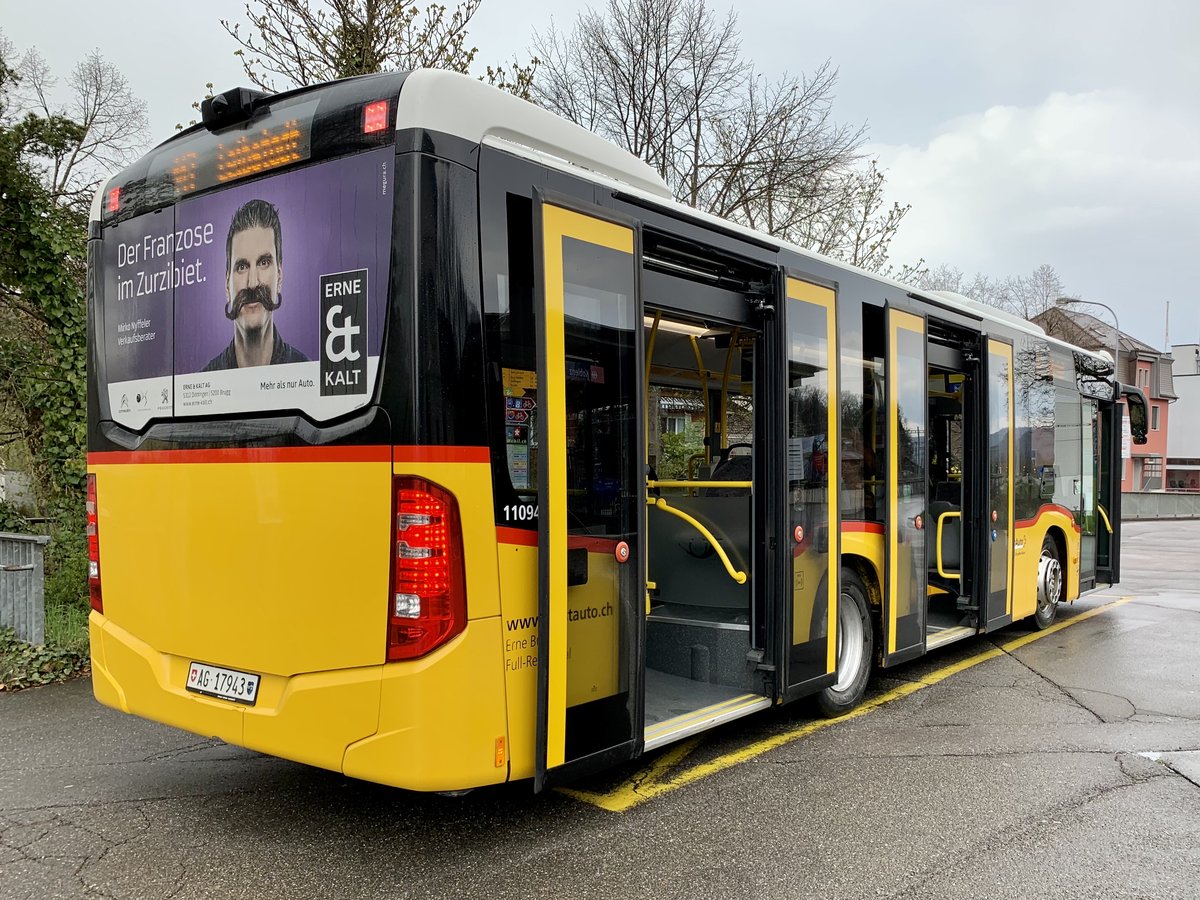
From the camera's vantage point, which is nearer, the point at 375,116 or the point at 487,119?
the point at 375,116

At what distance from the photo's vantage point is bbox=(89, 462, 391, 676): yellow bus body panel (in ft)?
11.1

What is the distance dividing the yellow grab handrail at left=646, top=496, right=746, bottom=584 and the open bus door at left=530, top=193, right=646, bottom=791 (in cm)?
152

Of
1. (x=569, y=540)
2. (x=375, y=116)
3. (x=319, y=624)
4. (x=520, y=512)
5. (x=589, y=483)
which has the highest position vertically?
(x=375, y=116)

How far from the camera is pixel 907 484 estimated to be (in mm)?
6383

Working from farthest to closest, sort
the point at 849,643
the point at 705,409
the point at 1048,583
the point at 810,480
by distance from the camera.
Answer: the point at 1048,583 → the point at 705,409 → the point at 849,643 → the point at 810,480

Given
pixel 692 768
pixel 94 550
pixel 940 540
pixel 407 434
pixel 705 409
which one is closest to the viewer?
pixel 407 434

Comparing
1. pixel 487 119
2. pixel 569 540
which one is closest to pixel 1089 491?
pixel 569 540

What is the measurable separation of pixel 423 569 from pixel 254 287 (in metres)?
1.43

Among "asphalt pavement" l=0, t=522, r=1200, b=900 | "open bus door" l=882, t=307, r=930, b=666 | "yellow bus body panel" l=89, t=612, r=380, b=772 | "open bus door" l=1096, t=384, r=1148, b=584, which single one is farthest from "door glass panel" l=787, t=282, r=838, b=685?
"open bus door" l=1096, t=384, r=1148, b=584

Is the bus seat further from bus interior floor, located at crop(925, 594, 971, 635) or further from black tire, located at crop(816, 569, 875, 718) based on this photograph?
bus interior floor, located at crop(925, 594, 971, 635)

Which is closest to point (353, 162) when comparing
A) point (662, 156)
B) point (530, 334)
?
point (530, 334)

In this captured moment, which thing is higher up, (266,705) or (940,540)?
(940,540)

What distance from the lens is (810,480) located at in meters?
5.36

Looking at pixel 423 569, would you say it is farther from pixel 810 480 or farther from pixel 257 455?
pixel 810 480
